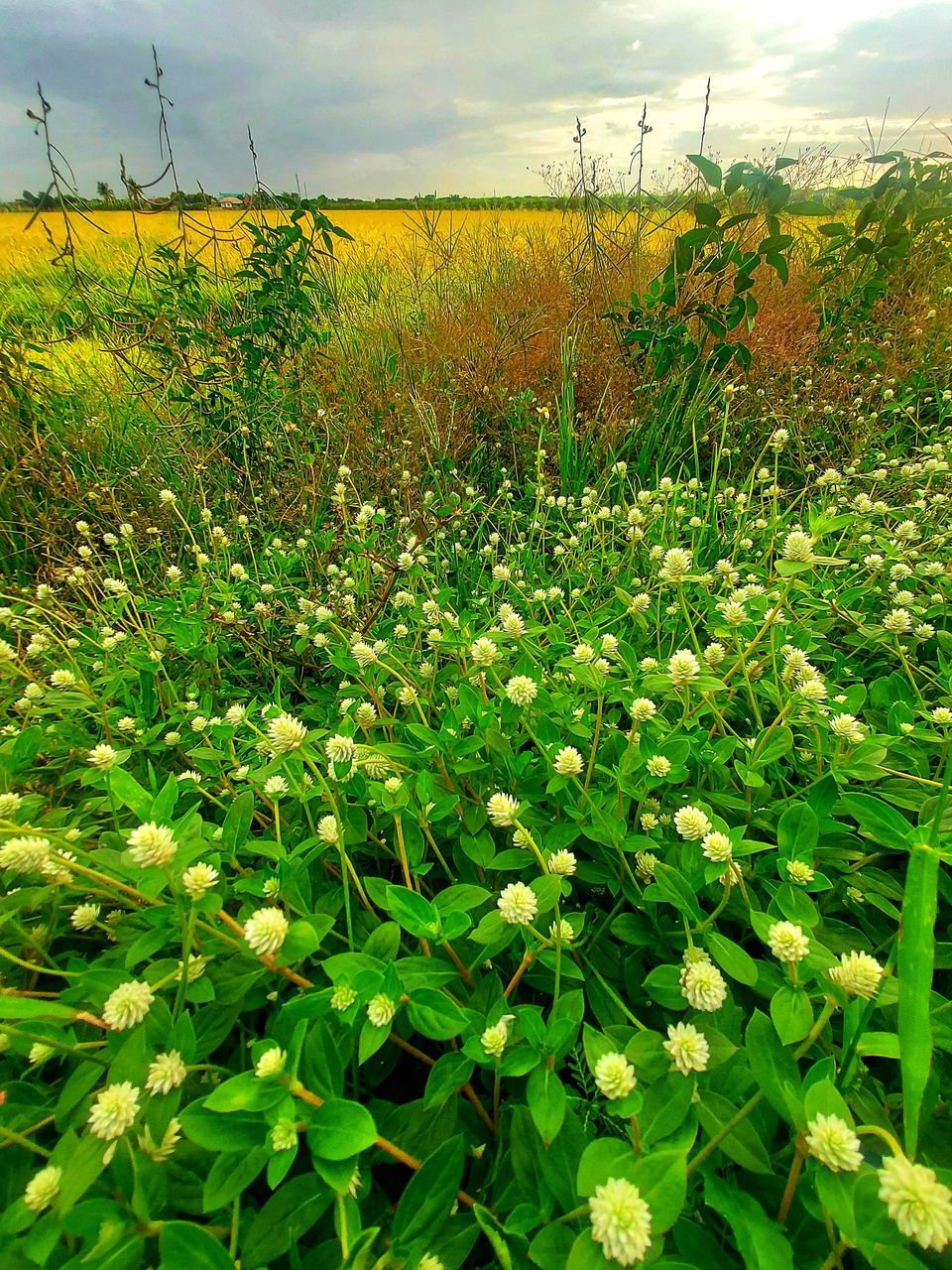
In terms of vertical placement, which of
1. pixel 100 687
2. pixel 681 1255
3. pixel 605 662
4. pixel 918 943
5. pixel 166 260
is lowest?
pixel 100 687

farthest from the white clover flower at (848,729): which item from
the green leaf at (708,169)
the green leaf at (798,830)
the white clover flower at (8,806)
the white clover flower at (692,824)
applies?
the green leaf at (708,169)

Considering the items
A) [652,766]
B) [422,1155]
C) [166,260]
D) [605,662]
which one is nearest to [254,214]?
[166,260]

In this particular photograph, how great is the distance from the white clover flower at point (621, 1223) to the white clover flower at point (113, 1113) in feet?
1.47

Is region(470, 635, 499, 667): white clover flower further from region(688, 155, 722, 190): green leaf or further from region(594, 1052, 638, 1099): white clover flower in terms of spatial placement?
region(688, 155, 722, 190): green leaf

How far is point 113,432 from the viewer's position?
3465 millimetres

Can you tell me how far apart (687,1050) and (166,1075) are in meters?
0.56

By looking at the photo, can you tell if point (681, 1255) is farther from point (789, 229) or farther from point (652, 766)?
point (789, 229)

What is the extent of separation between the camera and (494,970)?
0.87m

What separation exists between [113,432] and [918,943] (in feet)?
13.5

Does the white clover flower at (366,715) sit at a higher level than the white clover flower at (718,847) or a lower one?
lower

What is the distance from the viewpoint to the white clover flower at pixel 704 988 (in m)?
0.67

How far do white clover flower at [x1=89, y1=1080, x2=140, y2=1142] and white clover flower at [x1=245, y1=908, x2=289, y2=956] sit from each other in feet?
0.55

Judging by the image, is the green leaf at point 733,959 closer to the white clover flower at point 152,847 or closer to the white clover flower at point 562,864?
the white clover flower at point 562,864

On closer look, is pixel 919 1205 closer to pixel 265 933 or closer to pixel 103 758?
pixel 265 933
